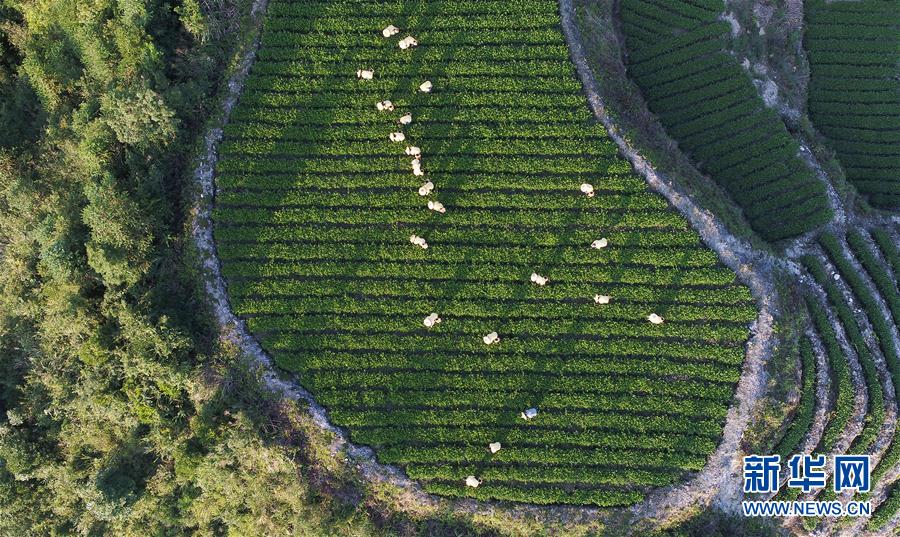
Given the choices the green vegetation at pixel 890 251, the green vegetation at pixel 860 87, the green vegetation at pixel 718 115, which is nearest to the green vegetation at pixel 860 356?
the green vegetation at pixel 718 115

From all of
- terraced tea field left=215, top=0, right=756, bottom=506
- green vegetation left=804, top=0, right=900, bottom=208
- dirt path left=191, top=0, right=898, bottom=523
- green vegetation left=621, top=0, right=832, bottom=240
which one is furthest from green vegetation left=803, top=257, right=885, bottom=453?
green vegetation left=804, top=0, right=900, bottom=208

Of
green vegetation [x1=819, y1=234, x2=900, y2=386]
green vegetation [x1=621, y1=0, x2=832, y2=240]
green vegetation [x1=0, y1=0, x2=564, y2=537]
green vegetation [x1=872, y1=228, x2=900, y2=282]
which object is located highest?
green vegetation [x1=621, y1=0, x2=832, y2=240]

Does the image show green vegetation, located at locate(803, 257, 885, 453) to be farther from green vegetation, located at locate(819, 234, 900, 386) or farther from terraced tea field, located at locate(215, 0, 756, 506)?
terraced tea field, located at locate(215, 0, 756, 506)

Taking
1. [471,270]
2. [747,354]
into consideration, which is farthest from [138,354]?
[747,354]

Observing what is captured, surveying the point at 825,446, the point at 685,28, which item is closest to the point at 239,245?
the point at 685,28

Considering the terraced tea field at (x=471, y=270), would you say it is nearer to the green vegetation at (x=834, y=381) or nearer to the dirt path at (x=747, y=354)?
the dirt path at (x=747, y=354)

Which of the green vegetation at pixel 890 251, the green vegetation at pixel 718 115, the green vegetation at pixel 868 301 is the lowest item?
the green vegetation at pixel 868 301

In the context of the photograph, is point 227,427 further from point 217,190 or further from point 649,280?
point 649,280
